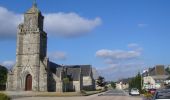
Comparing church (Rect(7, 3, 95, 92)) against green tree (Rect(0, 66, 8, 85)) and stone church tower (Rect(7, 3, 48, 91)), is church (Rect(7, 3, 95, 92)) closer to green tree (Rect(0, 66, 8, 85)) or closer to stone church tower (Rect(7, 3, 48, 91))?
stone church tower (Rect(7, 3, 48, 91))

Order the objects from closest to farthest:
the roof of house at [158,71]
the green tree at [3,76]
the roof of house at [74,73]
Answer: the roof of house at [74,73], the green tree at [3,76], the roof of house at [158,71]

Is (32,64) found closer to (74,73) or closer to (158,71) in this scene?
(74,73)

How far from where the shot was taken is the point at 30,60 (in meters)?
71.6

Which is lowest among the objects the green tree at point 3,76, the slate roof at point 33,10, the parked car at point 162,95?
the parked car at point 162,95

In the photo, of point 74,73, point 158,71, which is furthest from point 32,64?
point 158,71

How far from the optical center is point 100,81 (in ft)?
444

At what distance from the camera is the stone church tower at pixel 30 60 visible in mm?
70875

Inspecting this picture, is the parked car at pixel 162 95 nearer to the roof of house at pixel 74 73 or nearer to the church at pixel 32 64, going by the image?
the church at pixel 32 64

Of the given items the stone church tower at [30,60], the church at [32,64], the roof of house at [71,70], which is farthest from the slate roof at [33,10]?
the roof of house at [71,70]

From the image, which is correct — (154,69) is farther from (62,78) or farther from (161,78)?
(62,78)

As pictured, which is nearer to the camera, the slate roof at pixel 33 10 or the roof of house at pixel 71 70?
the slate roof at pixel 33 10

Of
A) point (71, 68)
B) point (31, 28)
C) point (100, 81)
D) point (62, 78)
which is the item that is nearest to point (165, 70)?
point (100, 81)

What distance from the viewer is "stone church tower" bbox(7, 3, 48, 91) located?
70.9 m

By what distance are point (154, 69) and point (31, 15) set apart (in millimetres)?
63126
